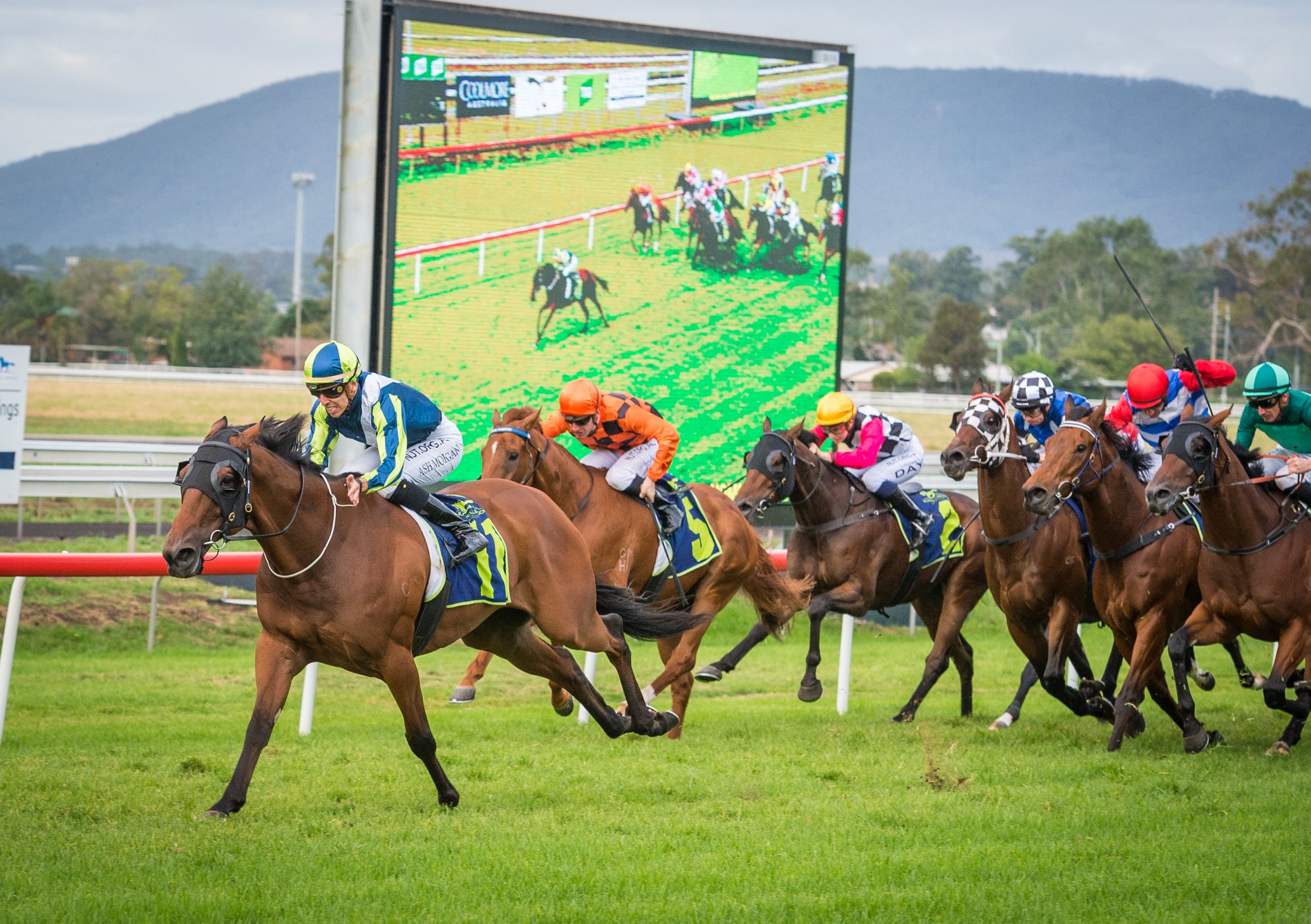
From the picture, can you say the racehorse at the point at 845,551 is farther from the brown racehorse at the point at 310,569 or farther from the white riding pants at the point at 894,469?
the brown racehorse at the point at 310,569

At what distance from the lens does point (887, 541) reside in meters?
7.97

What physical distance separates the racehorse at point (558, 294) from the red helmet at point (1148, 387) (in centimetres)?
411

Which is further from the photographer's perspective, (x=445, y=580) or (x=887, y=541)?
(x=887, y=541)

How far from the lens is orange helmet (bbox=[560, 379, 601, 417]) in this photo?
22.8ft

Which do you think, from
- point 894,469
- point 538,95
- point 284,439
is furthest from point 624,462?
point 538,95

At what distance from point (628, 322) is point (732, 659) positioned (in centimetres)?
344

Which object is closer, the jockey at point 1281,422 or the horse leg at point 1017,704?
the jockey at point 1281,422

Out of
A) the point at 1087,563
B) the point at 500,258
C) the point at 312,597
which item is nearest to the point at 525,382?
the point at 500,258

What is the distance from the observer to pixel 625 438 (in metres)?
7.36

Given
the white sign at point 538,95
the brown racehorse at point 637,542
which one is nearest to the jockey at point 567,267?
the white sign at point 538,95

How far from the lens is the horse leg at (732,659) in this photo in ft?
24.3

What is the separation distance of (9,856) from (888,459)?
5.34 meters

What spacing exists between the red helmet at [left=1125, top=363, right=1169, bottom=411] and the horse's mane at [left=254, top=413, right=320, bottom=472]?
174 inches

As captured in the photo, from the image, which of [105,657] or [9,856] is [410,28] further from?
[9,856]
